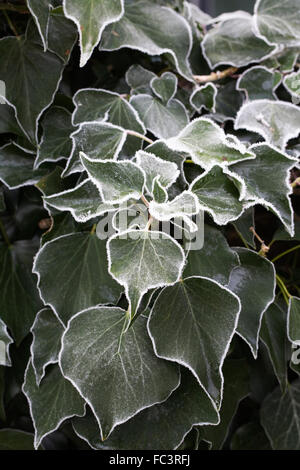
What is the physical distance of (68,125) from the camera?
1.86 ft

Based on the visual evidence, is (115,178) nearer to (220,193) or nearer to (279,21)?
(220,193)

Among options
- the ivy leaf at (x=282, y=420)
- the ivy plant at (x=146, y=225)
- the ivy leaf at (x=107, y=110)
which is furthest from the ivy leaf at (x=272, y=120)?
the ivy leaf at (x=282, y=420)

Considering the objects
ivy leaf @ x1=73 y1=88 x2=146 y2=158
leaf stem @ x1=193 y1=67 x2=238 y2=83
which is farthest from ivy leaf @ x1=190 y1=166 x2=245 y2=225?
leaf stem @ x1=193 y1=67 x2=238 y2=83

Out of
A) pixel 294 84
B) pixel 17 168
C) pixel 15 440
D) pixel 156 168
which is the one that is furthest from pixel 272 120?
pixel 15 440

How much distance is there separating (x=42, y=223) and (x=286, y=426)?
0.39 m

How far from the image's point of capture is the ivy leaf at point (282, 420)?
63cm

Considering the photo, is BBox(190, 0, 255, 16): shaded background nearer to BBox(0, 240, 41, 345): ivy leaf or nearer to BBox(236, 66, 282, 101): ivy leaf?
BBox(236, 66, 282, 101): ivy leaf

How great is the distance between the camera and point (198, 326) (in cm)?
45

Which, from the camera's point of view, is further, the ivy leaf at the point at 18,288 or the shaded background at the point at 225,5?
the shaded background at the point at 225,5

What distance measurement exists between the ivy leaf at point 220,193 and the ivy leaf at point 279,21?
0.23 m

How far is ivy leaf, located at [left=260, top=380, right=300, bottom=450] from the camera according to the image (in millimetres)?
631

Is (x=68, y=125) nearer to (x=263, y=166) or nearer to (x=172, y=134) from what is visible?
(x=172, y=134)

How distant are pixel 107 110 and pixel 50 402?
0.31 meters

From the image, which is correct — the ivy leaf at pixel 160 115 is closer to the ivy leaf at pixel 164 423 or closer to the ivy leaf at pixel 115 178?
the ivy leaf at pixel 115 178
